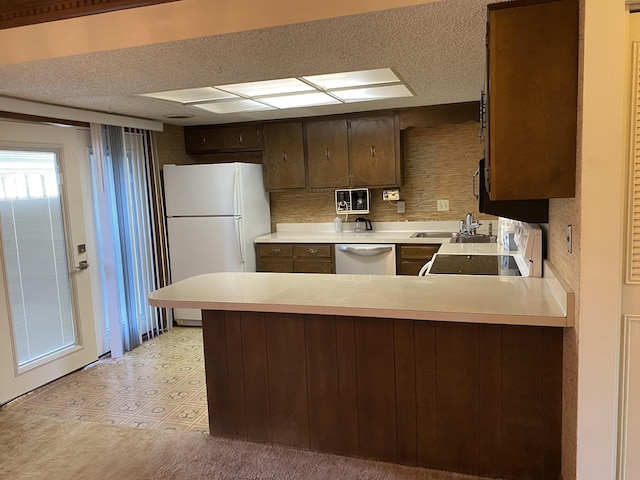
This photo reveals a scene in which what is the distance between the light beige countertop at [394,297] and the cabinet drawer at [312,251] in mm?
1924

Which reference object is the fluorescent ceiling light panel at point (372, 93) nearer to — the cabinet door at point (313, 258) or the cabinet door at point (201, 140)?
the cabinet door at point (313, 258)

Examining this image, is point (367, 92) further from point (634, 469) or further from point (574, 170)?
point (634, 469)

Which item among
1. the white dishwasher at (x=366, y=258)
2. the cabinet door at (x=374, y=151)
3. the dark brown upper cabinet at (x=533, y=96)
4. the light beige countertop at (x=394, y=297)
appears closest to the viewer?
the dark brown upper cabinet at (x=533, y=96)

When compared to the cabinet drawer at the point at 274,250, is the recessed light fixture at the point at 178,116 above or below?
above

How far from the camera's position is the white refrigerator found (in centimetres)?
477

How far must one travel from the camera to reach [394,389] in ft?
7.82

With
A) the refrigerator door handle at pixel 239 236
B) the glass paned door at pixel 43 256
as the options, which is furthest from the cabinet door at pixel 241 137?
the glass paned door at pixel 43 256

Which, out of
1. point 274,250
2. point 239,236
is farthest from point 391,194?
point 239,236

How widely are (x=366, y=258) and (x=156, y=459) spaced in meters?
2.63

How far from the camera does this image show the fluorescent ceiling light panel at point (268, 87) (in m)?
3.23

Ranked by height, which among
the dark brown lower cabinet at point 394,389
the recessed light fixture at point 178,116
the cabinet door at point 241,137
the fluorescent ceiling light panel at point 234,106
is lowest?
the dark brown lower cabinet at point 394,389

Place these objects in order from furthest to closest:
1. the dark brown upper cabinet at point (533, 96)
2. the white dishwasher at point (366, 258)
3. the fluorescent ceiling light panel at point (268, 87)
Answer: the white dishwasher at point (366, 258) → the fluorescent ceiling light panel at point (268, 87) → the dark brown upper cabinet at point (533, 96)

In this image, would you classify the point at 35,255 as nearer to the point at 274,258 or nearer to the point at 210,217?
the point at 210,217

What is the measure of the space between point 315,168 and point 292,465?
316cm
